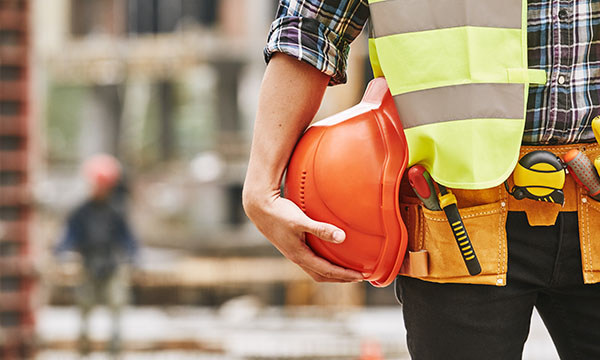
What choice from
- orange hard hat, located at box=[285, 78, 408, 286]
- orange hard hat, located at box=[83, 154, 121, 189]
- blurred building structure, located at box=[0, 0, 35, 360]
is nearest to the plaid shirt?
orange hard hat, located at box=[285, 78, 408, 286]

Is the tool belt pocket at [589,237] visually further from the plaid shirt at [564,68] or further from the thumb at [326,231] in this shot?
the thumb at [326,231]

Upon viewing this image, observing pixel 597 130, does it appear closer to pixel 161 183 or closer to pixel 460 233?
pixel 460 233

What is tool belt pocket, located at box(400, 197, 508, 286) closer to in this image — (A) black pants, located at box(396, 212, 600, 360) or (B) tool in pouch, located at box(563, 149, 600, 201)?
(A) black pants, located at box(396, 212, 600, 360)

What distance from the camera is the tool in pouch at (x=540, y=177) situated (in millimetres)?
1809

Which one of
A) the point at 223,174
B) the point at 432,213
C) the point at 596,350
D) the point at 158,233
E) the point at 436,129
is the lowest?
the point at 158,233

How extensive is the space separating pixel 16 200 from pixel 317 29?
8615mm

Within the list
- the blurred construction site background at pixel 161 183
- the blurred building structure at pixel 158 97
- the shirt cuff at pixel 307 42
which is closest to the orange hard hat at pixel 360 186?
the shirt cuff at pixel 307 42

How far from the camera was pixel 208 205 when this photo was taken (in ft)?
73.5

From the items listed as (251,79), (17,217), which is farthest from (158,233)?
(17,217)

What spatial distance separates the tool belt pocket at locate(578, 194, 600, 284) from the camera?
1835 mm

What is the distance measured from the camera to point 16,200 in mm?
9945

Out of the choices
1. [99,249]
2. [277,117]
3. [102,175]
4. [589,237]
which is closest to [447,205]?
[589,237]

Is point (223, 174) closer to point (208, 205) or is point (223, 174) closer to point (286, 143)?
point (208, 205)

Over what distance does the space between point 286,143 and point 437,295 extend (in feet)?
1.53
